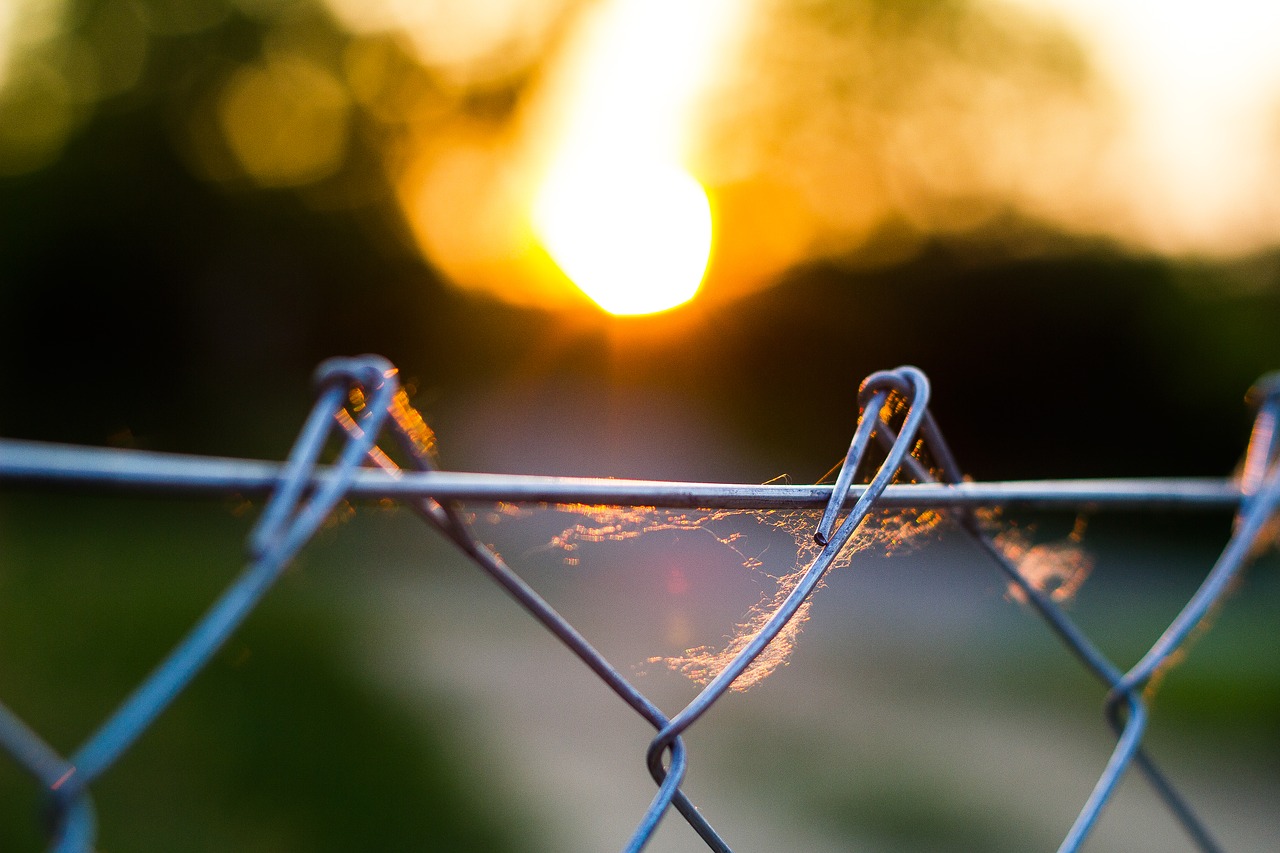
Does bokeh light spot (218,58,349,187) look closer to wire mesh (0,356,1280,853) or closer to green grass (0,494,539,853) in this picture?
green grass (0,494,539,853)

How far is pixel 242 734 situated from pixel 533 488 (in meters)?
4.33

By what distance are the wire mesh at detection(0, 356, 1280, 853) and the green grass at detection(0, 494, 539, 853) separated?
532 millimetres

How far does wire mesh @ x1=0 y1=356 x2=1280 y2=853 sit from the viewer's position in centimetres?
46

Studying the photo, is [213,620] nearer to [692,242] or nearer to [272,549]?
[272,549]

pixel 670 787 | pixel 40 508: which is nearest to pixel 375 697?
pixel 670 787

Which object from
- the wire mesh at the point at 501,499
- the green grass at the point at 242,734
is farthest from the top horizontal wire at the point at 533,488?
the green grass at the point at 242,734

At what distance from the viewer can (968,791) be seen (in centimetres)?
369

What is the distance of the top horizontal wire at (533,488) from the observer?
446 millimetres

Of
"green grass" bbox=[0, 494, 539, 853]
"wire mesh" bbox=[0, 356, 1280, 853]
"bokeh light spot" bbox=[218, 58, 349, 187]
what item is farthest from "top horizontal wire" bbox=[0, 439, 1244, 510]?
"bokeh light spot" bbox=[218, 58, 349, 187]

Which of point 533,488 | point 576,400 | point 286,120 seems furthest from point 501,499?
point 286,120

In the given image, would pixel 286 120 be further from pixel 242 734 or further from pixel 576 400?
pixel 242 734

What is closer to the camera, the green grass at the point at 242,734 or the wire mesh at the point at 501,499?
the wire mesh at the point at 501,499

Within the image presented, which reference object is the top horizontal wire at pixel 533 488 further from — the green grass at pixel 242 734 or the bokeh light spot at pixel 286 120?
the bokeh light spot at pixel 286 120

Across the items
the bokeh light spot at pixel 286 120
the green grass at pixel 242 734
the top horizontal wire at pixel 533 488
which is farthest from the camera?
the bokeh light spot at pixel 286 120
